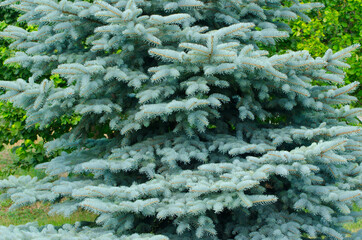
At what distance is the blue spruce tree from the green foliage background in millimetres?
1812

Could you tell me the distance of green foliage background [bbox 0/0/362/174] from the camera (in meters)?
5.96

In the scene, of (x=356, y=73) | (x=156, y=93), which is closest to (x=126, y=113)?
(x=156, y=93)

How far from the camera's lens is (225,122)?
4.15 meters

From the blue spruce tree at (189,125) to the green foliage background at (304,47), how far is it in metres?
1.81

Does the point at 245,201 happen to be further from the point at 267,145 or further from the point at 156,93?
the point at 156,93

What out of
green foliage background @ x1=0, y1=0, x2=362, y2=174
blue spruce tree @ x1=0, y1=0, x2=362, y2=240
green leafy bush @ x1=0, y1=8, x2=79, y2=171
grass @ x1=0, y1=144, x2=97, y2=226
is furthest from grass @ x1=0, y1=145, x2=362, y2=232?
blue spruce tree @ x1=0, y1=0, x2=362, y2=240

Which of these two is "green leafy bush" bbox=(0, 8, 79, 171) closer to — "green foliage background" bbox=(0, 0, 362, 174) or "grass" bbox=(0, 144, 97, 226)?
"green foliage background" bbox=(0, 0, 362, 174)

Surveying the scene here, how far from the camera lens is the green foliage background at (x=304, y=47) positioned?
596 cm

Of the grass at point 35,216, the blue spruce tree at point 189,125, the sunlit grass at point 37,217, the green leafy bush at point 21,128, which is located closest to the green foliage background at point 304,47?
the green leafy bush at point 21,128

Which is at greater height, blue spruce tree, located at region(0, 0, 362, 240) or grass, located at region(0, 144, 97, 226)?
blue spruce tree, located at region(0, 0, 362, 240)

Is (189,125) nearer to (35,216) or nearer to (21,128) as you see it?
(21,128)

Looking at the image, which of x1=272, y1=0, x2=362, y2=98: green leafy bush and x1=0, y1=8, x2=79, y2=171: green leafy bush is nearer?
x1=272, y1=0, x2=362, y2=98: green leafy bush

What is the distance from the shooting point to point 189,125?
3.48 meters

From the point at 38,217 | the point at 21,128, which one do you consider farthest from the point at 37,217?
the point at 21,128
